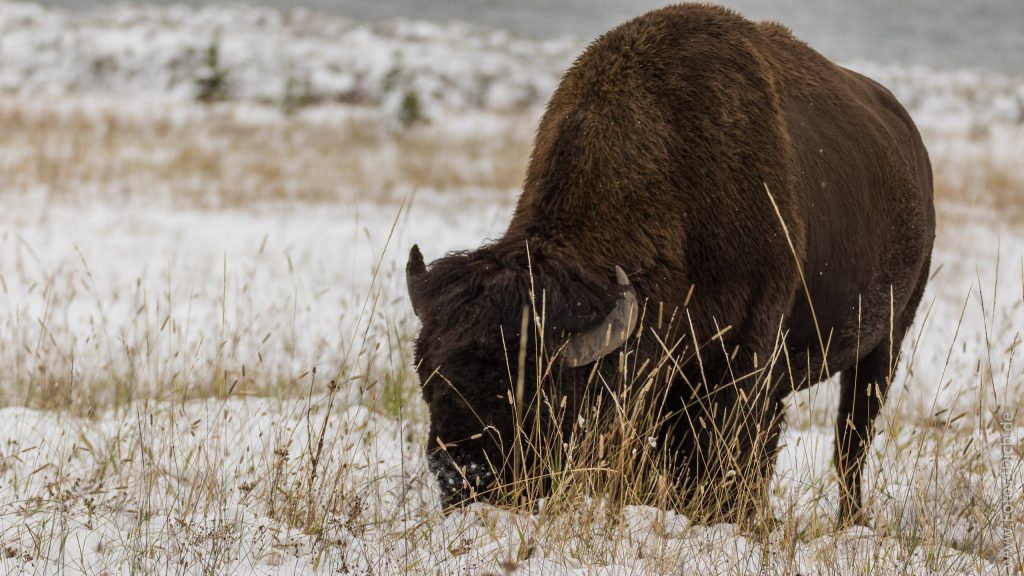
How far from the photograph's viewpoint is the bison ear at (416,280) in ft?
9.83

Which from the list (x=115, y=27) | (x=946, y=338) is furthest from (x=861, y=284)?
(x=115, y=27)

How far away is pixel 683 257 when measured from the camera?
10.8ft

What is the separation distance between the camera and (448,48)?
1480 inches

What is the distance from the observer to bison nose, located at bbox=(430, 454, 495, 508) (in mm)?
2836

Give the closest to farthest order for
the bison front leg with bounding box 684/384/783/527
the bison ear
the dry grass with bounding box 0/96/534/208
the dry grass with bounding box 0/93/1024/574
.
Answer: the dry grass with bounding box 0/93/1024/574
the bison ear
the bison front leg with bounding box 684/384/783/527
the dry grass with bounding box 0/96/534/208

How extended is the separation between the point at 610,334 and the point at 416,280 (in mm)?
730

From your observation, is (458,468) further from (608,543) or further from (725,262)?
(725,262)

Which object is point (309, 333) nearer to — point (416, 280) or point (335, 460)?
point (335, 460)

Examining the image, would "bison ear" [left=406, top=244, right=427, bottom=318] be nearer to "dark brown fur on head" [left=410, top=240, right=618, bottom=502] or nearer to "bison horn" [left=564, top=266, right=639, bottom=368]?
"dark brown fur on head" [left=410, top=240, right=618, bottom=502]

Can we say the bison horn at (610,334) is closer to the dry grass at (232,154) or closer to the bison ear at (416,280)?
the bison ear at (416,280)

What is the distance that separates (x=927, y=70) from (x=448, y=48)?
28.1 m

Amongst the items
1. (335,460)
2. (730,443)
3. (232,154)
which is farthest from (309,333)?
(232,154)

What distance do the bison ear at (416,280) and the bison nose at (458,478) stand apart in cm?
52

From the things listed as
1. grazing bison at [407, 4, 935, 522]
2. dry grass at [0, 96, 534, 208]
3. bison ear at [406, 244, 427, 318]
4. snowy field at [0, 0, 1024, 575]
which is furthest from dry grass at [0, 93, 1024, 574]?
dry grass at [0, 96, 534, 208]
